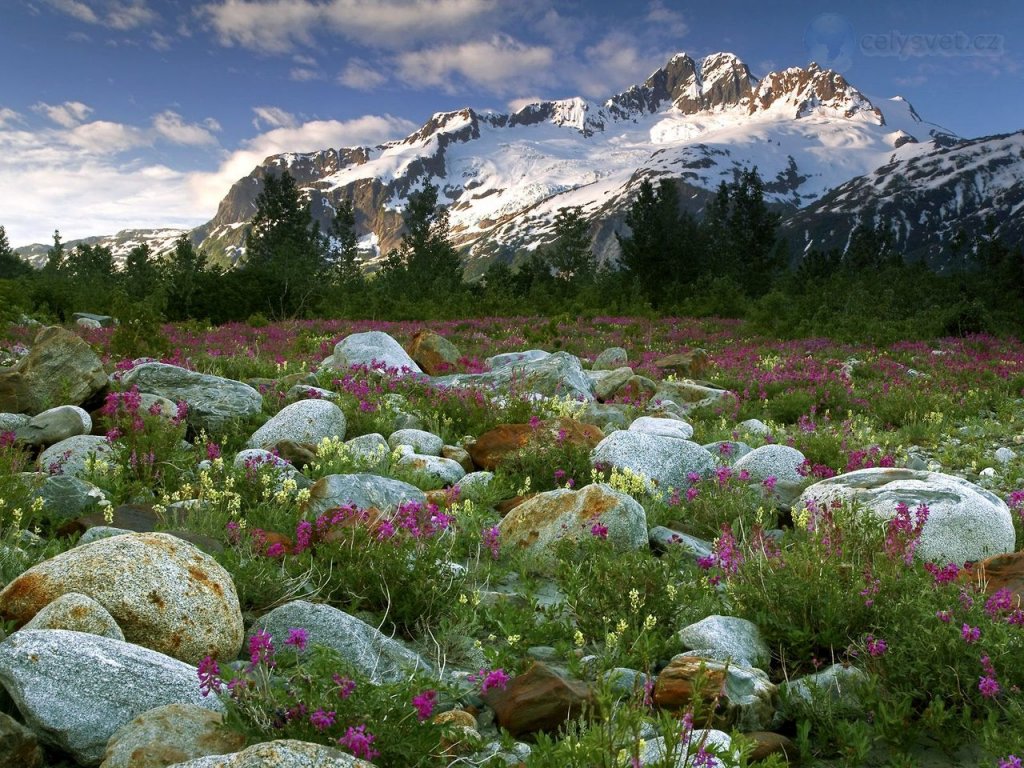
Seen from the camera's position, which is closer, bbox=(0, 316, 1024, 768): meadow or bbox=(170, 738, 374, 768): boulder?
bbox=(170, 738, 374, 768): boulder

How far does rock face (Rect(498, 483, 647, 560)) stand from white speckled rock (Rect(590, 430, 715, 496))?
64.0 inches

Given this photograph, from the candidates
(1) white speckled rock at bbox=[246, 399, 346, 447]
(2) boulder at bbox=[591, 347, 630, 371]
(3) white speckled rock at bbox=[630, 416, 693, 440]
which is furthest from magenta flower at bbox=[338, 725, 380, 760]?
(2) boulder at bbox=[591, 347, 630, 371]

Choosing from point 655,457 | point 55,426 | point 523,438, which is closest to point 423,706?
point 655,457

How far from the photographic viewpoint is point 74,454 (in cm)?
710

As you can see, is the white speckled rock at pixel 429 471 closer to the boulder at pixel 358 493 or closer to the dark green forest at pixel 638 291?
the boulder at pixel 358 493

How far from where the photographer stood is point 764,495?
727 cm

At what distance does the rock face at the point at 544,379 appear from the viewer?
12500mm

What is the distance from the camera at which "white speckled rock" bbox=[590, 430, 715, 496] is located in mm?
7645

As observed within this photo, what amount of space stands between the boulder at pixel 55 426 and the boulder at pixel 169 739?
5928 mm

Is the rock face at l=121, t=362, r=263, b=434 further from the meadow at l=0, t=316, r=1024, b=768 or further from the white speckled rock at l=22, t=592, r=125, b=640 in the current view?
the white speckled rock at l=22, t=592, r=125, b=640

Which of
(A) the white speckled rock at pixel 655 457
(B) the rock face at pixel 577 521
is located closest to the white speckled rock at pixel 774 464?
(A) the white speckled rock at pixel 655 457

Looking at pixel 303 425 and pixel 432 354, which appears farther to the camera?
pixel 432 354

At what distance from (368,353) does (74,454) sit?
302 inches

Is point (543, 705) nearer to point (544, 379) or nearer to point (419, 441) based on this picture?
point (419, 441)
